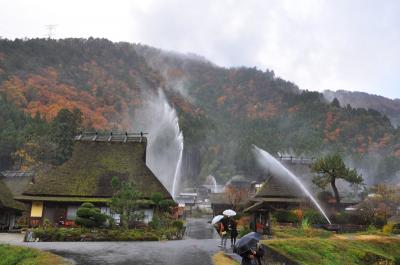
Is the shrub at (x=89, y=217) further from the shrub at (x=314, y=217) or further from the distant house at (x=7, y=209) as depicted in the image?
the shrub at (x=314, y=217)

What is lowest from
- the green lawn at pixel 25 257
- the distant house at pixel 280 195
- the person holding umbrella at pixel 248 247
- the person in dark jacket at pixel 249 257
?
the green lawn at pixel 25 257

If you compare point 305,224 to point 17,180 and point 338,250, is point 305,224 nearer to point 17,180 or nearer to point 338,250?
point 338,250

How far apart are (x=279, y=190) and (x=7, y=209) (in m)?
25.1

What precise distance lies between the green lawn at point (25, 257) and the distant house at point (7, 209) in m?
17.0

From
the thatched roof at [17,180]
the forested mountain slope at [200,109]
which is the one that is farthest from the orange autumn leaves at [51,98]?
the thatched roof at [17,180]

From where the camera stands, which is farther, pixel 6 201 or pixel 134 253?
pixel 6 201

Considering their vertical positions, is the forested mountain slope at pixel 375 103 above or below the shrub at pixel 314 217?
above

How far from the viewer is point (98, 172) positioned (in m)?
32.8

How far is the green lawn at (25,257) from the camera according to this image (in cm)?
1497

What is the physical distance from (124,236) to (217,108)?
127 metres

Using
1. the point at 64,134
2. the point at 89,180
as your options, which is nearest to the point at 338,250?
the point at 89,180

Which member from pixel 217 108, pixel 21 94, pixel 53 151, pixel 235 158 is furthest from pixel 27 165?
pixel 217 108

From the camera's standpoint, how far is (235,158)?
10419 centimetres

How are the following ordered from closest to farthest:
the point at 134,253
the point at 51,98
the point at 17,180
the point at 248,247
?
the point at 248,247 < the point at 134,253 < the point at 17,180 < the point at 51,98
